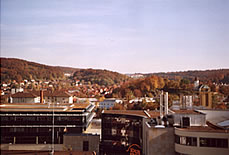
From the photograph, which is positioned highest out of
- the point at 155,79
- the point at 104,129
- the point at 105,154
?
the point at 155,79

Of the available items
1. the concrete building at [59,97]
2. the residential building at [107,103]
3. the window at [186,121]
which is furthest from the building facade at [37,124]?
the residential building at [107,103]

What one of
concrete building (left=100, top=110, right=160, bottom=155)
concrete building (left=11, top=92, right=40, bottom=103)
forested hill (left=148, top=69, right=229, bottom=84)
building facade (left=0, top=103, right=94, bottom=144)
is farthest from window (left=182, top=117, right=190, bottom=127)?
forested hill (left=148, top=69, right=229, bottom=84)

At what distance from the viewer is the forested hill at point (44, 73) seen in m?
41.6

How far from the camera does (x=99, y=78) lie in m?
64.1

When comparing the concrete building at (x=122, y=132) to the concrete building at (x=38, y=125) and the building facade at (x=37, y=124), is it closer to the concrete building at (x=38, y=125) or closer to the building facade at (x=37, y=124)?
the concrete building at (x=38, y=125)

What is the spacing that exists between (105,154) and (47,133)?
3928mm

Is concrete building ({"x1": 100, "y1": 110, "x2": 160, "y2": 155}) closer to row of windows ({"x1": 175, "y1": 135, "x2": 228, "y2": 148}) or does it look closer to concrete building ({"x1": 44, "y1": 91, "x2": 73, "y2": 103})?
row of windows ({"x1": 175, "y1": 135, "x2": 228, "y2": 148})

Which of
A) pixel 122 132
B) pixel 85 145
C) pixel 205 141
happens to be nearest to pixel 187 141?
pixel 205 141

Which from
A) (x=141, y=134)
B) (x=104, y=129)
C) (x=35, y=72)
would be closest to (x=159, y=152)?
(x=141, y=134)

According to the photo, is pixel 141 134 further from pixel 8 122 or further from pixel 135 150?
pixel 8 122

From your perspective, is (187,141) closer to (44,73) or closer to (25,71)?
(25,71)

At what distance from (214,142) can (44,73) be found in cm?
5083

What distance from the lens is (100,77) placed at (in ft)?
211

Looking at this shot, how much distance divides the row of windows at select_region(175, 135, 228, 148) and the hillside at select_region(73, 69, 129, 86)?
170 feet
